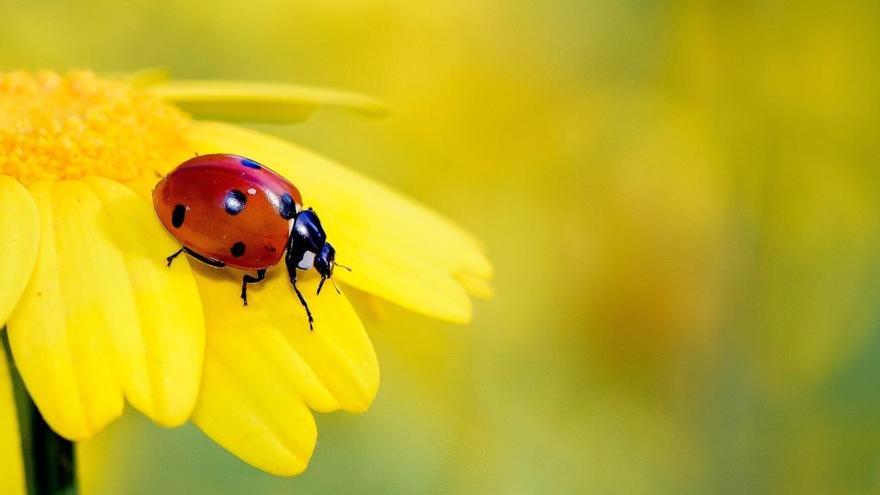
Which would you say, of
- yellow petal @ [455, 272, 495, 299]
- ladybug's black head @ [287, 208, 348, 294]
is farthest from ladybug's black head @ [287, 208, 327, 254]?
yellow petal @ [455, 272, 495, 299]

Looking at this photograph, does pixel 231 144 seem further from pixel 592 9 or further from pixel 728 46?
pixel 592 9

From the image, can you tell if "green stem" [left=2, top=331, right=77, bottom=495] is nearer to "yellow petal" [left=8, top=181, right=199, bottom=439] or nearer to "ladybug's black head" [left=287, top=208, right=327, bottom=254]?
"yellow petal" [left=8, top=181, right=199, bottom=439]

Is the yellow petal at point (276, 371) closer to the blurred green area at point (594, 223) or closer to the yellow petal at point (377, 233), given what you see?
the yellow petal at point (377, 233)

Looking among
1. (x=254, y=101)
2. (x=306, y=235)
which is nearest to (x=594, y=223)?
(x=254, y=101)

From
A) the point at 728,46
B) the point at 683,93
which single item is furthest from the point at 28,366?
the point at 683,93

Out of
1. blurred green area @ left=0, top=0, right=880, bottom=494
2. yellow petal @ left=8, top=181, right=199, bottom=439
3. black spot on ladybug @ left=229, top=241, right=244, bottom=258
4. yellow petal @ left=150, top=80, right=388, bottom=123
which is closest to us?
yellow petal @ left=8, top=181, right=199, bottom=439

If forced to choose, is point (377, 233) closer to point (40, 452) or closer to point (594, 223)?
point (40, 452)
